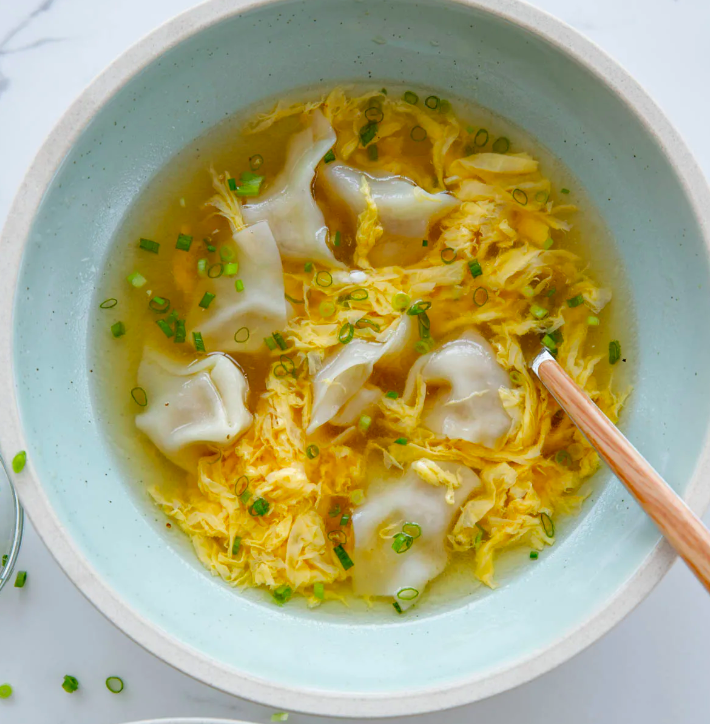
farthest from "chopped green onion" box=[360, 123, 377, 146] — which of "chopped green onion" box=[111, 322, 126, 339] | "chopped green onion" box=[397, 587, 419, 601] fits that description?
"chopped green onion" box=[397, 587, 419, 601]

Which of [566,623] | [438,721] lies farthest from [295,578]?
[566,623]

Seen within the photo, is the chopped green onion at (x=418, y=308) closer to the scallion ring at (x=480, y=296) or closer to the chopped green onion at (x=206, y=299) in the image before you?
the scallion ring at (x=480, y=296)

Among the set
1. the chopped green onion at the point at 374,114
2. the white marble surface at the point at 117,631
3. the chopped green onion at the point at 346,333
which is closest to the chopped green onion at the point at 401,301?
the chopped green onion at the point at 346,333

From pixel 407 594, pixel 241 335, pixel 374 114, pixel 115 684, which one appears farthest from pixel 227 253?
pixel 115 684

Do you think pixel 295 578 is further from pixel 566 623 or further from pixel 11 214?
pixel 11 214

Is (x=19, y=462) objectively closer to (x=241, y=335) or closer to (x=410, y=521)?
(x=241, y=335)
